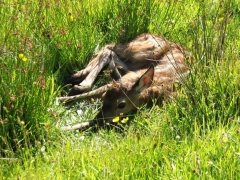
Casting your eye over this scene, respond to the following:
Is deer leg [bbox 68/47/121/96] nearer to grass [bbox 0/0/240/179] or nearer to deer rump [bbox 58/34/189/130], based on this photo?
deer rump [bbox 58/34/189/130]

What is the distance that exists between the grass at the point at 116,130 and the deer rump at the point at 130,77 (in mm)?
162

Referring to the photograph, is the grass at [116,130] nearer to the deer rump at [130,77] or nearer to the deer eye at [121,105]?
the deer rump at [130,77]

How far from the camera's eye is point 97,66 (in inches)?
317

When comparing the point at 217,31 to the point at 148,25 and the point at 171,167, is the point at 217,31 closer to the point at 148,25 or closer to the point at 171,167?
the point at 148,25

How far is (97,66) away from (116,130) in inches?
69.6

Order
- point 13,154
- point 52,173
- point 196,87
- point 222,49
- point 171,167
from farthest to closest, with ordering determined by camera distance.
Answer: point 222,49
point 196,87
point 13,154
point 52,173
point 171,167

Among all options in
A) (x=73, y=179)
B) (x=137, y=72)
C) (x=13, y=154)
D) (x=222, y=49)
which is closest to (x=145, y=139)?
(x=73, y=179)

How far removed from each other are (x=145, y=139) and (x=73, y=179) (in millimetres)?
886

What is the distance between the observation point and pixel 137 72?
311 inches

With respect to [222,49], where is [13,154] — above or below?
below

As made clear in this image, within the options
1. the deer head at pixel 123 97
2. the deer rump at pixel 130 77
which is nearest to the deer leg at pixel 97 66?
the deer rump at pixel 130 77

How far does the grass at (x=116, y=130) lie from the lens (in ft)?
15.1

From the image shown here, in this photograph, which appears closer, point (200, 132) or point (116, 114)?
point (200, 132)

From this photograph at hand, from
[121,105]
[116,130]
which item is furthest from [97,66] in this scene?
[116,130]
